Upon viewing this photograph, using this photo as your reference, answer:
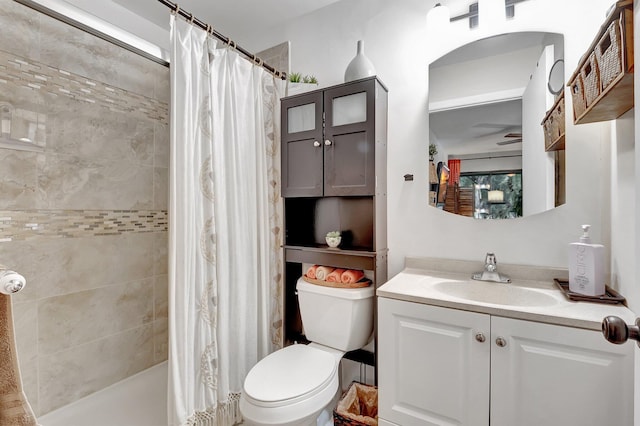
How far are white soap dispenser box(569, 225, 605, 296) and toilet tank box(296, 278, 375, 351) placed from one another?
2.84 feet

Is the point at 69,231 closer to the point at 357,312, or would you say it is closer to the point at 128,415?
the point at 128,415

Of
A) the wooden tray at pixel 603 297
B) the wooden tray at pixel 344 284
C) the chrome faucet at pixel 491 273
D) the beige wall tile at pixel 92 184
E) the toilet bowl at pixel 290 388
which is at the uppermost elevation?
the beige wall tile at pixel 92 184

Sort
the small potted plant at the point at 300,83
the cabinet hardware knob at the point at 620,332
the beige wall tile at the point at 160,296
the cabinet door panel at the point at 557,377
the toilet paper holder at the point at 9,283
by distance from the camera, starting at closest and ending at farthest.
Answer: the cabinet hardware knob at the point at 620,332 → the toilet paper holder at the point at 9,283 → the cabinet door panel at the point at 557,377 → the small potted plant at the point at 300,83 → the beige wall tile at the point at 160,296

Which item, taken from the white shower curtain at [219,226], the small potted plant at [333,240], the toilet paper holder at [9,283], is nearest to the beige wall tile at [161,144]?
the white shower curtain at [219,226]

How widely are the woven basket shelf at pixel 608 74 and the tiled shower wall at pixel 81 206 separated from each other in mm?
2327

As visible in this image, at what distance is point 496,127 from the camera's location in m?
1.53

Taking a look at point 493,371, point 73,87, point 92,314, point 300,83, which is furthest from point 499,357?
point 73,87

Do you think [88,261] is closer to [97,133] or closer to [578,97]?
[97,133]

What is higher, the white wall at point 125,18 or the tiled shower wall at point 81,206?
the white wall at point 125,18

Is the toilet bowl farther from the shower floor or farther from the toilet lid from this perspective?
the shower floor

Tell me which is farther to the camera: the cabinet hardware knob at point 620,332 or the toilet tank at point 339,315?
the toilet tank at point 339,315

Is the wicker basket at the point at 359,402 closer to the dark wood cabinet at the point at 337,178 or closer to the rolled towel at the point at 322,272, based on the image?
the dark wood cabinet at the point at 337,178

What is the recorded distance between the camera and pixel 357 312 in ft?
5.24

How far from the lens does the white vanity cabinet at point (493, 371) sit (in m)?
0.97
